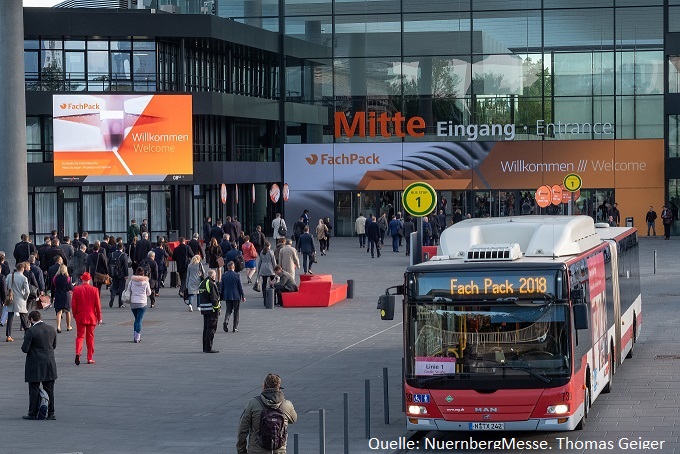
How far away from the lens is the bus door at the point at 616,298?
67.1 ft

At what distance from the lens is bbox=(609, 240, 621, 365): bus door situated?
2044 cm

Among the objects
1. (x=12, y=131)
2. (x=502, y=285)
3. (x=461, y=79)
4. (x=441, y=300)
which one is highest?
(x=461, y=79)

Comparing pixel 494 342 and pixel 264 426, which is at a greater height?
pixel 494 342

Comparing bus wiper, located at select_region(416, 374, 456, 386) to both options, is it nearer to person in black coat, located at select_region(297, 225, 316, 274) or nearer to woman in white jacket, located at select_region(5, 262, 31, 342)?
woman in white jacket, located at select_region(5, 262, 31, 342)

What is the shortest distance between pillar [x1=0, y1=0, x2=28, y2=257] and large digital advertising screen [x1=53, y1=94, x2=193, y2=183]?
11.8 m

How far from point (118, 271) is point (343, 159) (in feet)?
113

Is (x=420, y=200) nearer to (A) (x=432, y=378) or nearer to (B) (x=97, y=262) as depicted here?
(A) (x=432, y=378)

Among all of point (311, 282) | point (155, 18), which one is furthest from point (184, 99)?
point (311, 282)

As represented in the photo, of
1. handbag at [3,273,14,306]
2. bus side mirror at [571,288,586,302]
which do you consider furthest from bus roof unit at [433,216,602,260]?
handbag at [3,273,14,306]

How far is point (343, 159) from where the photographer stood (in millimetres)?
66312

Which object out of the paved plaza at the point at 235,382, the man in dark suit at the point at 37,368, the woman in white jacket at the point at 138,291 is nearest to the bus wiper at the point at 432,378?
the paved plaza at the point at 235,382

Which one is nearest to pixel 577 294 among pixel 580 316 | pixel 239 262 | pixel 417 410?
pixel 580 316

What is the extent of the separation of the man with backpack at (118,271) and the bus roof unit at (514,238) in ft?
52.6

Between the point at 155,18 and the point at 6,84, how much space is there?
59.0 feet
